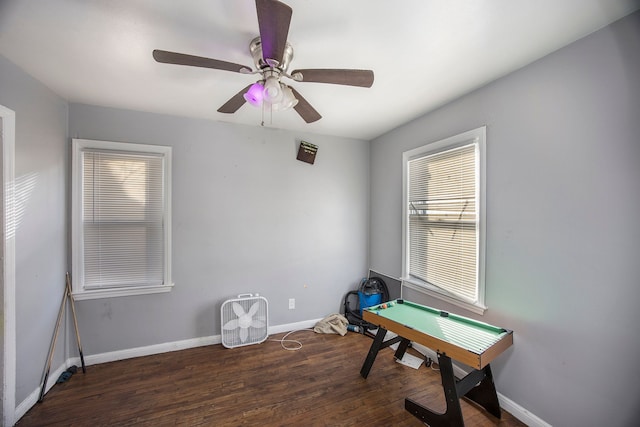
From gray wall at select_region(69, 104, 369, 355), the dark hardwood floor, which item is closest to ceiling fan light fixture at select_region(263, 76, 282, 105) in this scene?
gray wall at select_region(69, 104, 369, 355)

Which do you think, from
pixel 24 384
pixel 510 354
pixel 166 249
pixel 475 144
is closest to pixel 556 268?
pixel 510 354

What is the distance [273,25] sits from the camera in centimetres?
104

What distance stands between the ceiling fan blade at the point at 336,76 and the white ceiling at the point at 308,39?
0.25 m

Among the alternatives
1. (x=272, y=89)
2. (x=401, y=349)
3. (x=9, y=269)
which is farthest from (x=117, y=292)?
(x=401, y=349)

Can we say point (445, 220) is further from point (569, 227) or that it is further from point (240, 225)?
point (240, 225)

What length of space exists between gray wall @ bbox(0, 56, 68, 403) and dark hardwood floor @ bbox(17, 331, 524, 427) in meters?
0.40

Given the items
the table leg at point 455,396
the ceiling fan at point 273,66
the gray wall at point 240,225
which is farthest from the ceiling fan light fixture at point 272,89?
the table leg at point 455,396

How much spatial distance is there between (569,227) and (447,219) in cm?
88

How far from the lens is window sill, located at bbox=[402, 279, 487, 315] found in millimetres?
1982

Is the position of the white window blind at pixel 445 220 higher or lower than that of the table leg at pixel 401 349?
higher

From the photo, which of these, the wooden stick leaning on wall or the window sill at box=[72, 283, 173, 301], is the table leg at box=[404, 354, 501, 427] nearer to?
the window sill at box=[72, 283, 173, 301]

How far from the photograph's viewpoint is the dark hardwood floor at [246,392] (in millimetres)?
1722

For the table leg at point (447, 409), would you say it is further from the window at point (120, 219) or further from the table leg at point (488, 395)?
the window at point (120, 219)

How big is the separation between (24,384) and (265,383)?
1.73 meters
